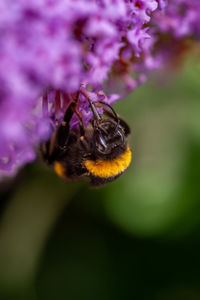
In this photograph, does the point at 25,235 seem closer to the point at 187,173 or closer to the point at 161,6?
the point at 187,173

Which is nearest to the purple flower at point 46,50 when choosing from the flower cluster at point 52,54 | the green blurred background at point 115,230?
the flower cluster at point 52,54

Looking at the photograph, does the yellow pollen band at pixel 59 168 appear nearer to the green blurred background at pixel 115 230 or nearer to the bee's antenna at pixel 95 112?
the bee's antenna at pixel 95 112

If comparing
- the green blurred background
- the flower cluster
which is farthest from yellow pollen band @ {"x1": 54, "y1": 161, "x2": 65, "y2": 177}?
the green blurred background

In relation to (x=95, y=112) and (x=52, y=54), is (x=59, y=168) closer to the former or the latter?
(x=95, y=112)

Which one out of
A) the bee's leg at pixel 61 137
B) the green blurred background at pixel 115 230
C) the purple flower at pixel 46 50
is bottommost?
the purple flower at pixel 46 50

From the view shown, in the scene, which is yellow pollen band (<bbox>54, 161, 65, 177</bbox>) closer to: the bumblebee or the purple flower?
the bumblebee

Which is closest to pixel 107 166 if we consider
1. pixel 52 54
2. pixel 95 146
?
pixel 95 146
